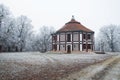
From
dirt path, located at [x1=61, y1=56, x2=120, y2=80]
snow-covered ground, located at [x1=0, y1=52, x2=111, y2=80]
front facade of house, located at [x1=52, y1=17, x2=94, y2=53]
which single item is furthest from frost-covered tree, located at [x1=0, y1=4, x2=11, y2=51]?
dirt path, located at [x1=61, y1=56, x2=120, y2=80]

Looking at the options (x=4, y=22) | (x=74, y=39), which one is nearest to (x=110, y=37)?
(x=74, y=39)

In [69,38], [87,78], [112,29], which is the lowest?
[87,78]

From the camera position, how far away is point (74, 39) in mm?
57812

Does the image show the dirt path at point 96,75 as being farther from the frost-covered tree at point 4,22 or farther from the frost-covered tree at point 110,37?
the frost-covered tree at point 110,37

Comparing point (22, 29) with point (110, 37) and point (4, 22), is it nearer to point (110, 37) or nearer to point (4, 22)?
point (4, 22)

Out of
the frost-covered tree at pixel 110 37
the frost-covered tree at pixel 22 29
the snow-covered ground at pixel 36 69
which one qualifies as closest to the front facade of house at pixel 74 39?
the frost-covered tree at pixel 22 29

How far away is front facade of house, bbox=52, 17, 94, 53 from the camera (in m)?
57.5

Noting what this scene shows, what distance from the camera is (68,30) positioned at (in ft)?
192

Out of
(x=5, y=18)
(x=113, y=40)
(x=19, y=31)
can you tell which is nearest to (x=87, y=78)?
(x=5, y=18)

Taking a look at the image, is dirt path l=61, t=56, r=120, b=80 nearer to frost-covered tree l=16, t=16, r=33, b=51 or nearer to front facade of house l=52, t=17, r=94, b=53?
front facade of house l=52, t=17, r=94, b=53

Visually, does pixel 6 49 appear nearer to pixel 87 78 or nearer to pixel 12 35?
pixel 12 35

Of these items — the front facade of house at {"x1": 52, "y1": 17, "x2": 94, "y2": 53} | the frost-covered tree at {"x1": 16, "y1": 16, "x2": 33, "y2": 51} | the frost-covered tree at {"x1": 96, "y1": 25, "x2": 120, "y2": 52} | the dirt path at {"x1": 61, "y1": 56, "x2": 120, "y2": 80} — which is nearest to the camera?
the dirt path at {"x1": 61, "y1": 56, "x2": 120, "y2": 80}

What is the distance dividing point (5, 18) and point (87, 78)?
53.1 m

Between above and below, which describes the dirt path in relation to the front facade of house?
below
